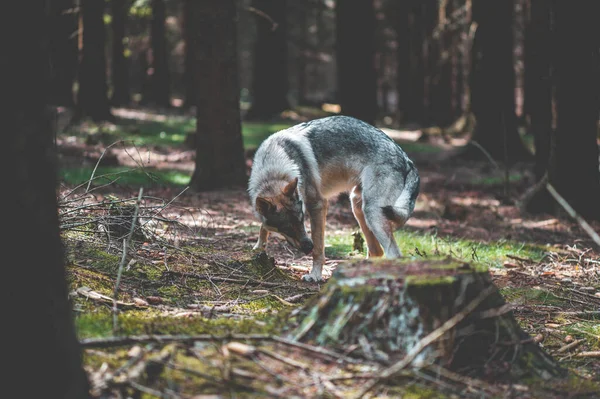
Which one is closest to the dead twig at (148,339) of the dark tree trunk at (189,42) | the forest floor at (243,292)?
the forest floor at (243,292)

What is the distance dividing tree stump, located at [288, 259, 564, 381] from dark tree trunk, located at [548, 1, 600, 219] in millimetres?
7350

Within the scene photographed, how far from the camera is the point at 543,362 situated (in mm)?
3865

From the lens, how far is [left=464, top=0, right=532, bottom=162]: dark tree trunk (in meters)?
17.9

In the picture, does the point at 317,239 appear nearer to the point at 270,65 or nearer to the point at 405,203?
the point at 405,203

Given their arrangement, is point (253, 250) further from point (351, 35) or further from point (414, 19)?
point (414, 19)

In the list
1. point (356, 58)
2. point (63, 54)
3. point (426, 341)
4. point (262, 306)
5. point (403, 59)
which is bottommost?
point (262, 306)

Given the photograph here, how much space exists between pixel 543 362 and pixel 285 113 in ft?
86.7

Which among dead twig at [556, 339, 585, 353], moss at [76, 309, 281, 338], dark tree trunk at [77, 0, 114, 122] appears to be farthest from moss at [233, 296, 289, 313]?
dark tree trunk at [77, 0, 114, 122]

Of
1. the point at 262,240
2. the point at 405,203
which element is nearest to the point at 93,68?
the point at 262,240

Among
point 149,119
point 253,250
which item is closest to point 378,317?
point 253,250

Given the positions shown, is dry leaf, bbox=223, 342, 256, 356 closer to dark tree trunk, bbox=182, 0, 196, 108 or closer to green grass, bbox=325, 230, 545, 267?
green grass, bbox=325, 230, 545, 267

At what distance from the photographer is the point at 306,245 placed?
656cm

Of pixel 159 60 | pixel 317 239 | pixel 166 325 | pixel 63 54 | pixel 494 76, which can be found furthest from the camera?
pixel 159 60

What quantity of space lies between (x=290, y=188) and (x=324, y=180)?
2.62ft
